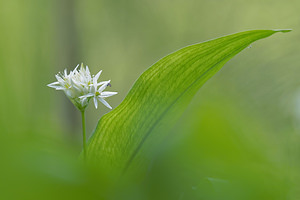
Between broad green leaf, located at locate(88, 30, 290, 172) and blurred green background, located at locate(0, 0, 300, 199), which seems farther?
broad green leaf, located at locate(88, 30, 290, 172)

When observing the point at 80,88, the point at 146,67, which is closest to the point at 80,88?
the point at 80,88

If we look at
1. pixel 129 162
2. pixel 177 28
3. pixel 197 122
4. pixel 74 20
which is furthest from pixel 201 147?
pixel 177 28

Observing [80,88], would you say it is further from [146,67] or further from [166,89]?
[146,67]

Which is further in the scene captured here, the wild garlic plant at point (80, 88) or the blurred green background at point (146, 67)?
the wild garlic plant at point (80, 88)

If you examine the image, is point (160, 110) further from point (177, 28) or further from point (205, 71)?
point (177, 28)

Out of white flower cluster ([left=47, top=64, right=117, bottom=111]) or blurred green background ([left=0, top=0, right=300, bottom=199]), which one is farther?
white flower cluster ([left=47, top=64, right=117, bottom=111])
